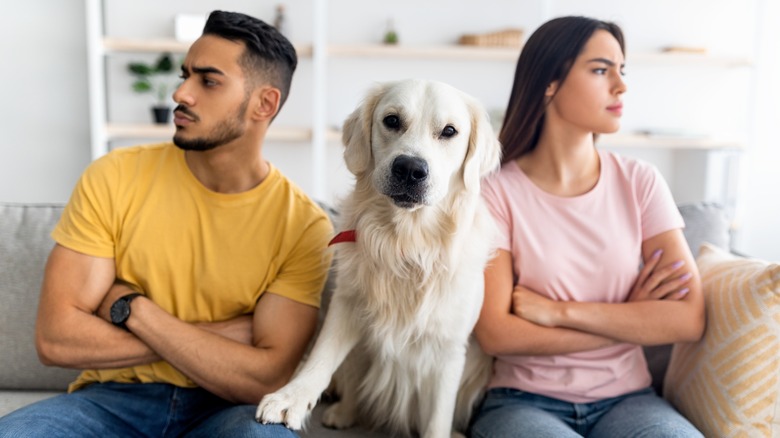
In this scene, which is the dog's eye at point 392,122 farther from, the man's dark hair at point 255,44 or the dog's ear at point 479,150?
the man's dark hair at point 255,44

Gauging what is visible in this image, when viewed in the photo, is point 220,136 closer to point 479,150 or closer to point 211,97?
point 211,97

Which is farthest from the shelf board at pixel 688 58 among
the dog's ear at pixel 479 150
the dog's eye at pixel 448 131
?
the dog's eye at pixel 448 131

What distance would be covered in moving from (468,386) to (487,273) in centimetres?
33

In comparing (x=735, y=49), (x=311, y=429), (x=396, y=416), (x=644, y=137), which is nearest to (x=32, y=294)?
(x=311, y=429)

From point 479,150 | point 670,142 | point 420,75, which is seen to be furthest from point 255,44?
point 670,142

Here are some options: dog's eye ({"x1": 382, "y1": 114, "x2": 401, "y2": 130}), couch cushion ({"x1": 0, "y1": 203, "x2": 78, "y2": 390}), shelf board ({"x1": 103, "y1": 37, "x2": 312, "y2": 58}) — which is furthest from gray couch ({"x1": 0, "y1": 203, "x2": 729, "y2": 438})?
shelf board ({"x1": 103, "y1": 37, "x2": 312, "y2": 58})

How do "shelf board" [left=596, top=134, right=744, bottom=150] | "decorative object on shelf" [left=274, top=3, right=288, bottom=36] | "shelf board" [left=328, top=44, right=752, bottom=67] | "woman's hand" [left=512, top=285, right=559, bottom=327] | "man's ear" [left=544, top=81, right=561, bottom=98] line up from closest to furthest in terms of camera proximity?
1. "woman's hand" [left=512, top=285, right=559, bottom=327]
2. "man's ear" [left=544, top=81, right=561, bottom=98]
3. "shelf board" [left=328, top=44, right=752, bottom=67]
4. "shelf board" [left=596, top=134, right=744, bottom=150]
5. "decorative object on shelf" [left=274, top=3, right=288, bottom=36]

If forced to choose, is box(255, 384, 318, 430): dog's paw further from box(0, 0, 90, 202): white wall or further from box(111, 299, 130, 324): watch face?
box(0, 0, 90, 202): white wall

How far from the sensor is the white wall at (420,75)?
4516mm

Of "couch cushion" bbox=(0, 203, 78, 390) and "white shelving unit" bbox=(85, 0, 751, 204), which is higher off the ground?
"white shelving unit" bbox=(85, 0, 751, 204)

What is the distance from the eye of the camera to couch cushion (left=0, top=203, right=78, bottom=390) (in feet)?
6.00

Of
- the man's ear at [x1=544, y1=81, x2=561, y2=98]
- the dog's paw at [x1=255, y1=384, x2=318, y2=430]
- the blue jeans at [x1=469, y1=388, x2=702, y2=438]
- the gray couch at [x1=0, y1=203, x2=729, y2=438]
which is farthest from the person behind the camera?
the gray couch at [x1=0, y1=203, x2=729, y2=438]

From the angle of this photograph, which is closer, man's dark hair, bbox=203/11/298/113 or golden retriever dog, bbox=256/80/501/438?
golden retriever dog, bbox=256/80/501/438

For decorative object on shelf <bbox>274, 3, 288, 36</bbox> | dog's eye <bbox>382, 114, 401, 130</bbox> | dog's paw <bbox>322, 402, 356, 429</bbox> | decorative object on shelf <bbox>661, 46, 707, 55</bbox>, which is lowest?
dog's paw <bbox>322, 402, 356, 429</bbox>
